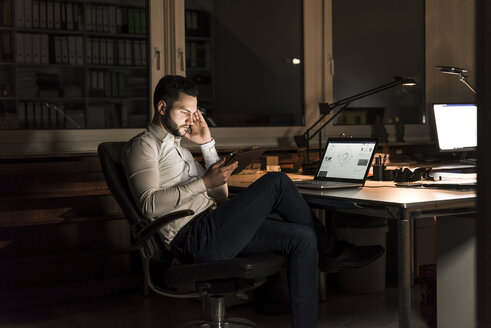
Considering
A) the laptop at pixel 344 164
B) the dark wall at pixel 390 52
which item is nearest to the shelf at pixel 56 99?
the laptop at pixel 344 164

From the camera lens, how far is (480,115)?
413 mm

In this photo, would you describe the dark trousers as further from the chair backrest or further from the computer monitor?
the computer monitor

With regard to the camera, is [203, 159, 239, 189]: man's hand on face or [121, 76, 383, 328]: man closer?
[121, 76, 383, 328]: man

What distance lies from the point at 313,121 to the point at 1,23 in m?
2.18

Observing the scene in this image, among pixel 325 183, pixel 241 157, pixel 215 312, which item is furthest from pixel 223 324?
pixel 325 183

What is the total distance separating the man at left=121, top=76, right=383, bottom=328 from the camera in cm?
245

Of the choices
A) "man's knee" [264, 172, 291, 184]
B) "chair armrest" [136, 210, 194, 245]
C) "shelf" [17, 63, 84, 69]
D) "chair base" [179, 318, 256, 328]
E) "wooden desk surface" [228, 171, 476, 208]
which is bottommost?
"chair base" [179, 318, 256, 328]

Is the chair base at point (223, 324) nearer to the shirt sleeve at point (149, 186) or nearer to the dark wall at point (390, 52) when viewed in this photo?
the shirt sleeve at point (149, 186)

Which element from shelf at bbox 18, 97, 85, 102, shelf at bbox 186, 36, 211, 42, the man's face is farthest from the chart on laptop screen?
shelf at bbox 18, 97, 85, 102

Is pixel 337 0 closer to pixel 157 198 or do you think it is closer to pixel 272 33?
pixel 272 33

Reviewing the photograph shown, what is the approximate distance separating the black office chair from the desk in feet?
1.16

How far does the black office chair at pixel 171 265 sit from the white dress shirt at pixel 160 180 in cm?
4

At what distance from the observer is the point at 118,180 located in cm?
247

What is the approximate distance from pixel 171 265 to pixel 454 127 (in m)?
2.14
